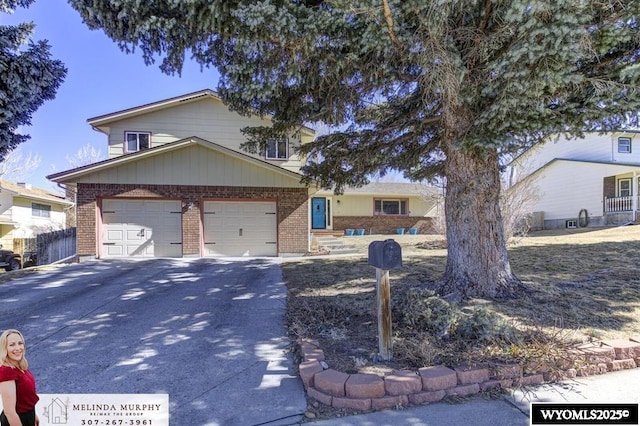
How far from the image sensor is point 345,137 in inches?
269

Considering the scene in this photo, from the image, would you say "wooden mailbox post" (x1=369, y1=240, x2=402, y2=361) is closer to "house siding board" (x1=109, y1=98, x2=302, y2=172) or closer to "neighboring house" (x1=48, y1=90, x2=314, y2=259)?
"neighboring house" (x1=48, y1=90, x2=314, y2=259)

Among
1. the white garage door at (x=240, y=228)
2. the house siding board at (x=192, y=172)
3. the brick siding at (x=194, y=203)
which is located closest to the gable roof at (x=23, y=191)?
the brick siding at (x=194, y=203)

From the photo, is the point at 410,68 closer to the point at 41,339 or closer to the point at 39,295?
the point at 41,339

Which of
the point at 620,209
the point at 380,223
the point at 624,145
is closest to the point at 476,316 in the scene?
the point at 380,223

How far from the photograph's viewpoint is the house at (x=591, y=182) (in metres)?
19.3

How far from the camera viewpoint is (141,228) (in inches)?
472

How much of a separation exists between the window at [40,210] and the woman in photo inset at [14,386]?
92.5 feet

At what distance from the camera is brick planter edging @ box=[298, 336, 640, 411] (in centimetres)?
278

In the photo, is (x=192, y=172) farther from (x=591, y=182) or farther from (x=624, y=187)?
(x=624, y=187)

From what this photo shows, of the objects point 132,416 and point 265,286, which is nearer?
point 132,416

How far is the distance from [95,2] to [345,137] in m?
4.30

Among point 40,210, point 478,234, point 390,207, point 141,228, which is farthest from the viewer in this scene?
point 40,210

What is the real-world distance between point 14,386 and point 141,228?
10.8m

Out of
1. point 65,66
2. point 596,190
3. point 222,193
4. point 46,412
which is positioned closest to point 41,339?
point 46,412
